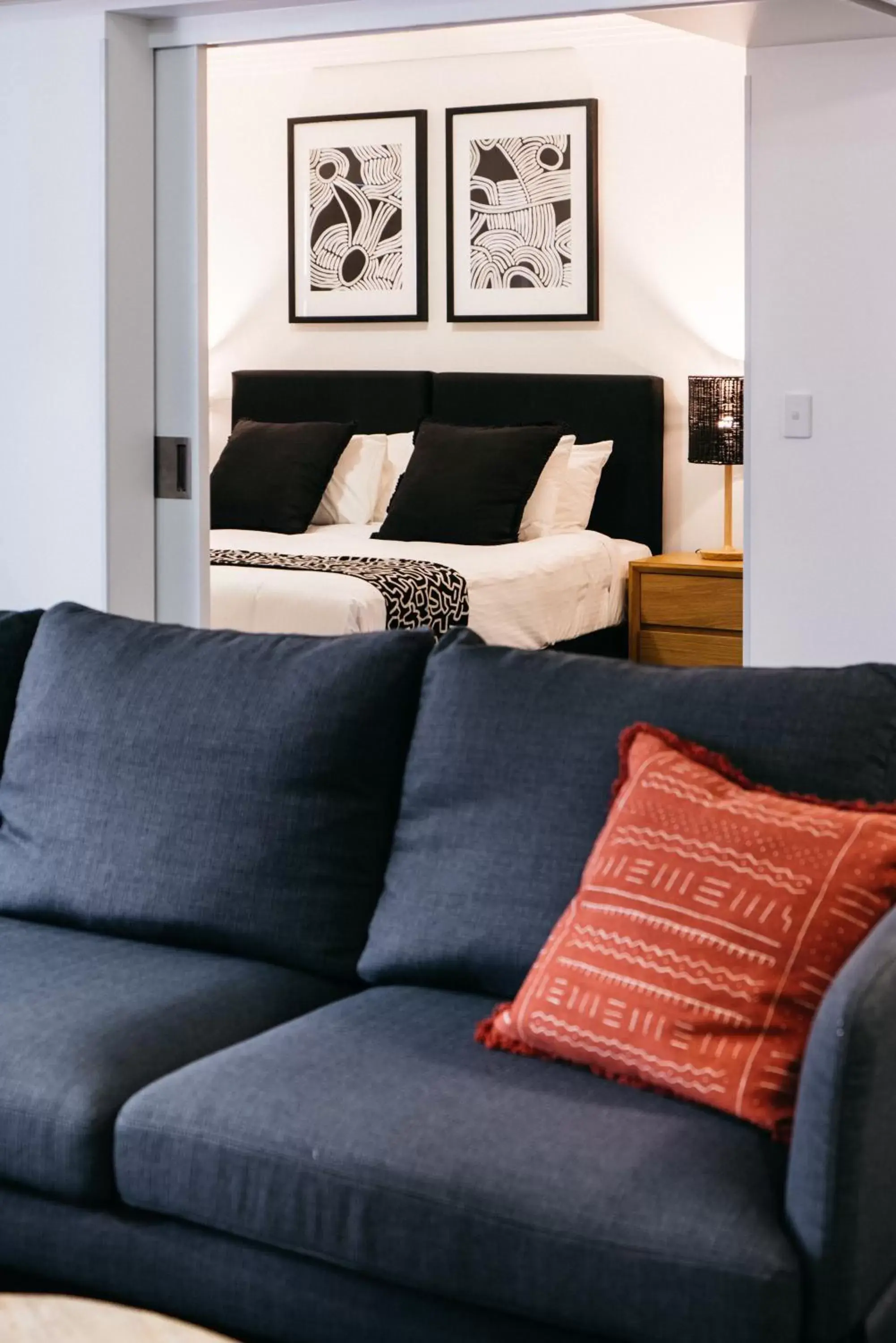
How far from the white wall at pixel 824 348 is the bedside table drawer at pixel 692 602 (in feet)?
7.10

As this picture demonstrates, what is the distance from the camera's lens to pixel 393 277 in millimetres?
7488

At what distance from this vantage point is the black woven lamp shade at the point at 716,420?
654 cm

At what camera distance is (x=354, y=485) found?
7211mm

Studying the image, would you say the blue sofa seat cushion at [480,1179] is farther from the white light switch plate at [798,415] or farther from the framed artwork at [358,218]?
the framed artwork at [358,218]

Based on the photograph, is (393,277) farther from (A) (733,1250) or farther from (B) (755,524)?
(A) (733,1250)

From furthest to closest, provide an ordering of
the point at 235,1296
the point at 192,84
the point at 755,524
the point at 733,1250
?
1. the point at 755,524
2. the point at 192,84
3. the point at 235,1296
4. the point at 733,1250

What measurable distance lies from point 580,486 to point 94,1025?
4.93m

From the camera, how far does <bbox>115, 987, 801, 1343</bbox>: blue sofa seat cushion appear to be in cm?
171

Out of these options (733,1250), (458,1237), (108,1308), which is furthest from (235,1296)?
(733,1250)

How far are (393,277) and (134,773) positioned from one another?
17.0ft

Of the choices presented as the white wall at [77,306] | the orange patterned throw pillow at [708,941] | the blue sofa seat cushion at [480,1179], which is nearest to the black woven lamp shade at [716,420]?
the white wall at [77,306]

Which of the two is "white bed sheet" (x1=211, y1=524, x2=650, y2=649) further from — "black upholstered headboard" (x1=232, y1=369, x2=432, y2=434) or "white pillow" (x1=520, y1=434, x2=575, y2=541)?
"black upholstered headboard" (x1=232, y1=369, x2=432, y2=434)

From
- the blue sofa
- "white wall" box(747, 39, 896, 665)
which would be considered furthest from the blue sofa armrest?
"white wall" box(747, 39, 896, 665)

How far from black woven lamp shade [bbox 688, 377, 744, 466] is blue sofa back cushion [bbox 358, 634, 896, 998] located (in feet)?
13.9
